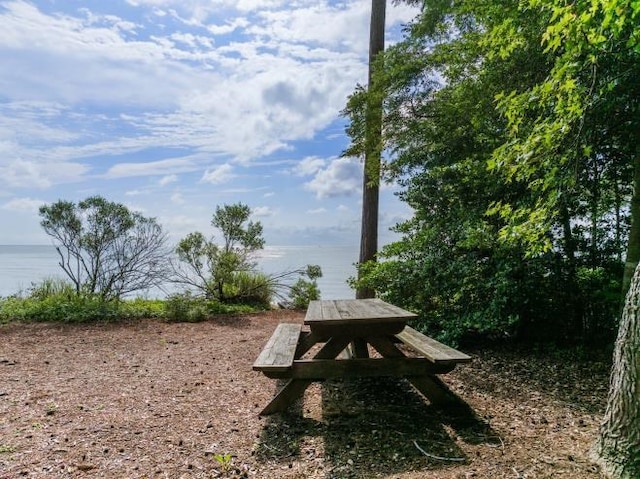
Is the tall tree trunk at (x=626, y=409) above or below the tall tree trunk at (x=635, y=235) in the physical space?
below

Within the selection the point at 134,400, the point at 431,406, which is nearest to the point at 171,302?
the point at 134,400

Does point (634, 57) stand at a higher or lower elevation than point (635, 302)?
higher

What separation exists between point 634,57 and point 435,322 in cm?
346

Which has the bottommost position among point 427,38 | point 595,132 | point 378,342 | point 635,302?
point 378,342

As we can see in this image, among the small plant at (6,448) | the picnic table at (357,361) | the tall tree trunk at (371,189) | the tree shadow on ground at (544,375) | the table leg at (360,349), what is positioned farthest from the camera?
the tall tree trunk at (371,189)

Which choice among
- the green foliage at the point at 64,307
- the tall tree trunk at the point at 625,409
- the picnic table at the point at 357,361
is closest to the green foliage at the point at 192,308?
the green foliage at the point at 64,307

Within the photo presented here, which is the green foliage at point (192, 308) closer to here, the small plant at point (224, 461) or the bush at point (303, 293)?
the bush at point (303, 293)

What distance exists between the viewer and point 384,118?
718 centimetres

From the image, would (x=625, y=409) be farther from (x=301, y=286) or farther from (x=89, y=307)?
(x=89, y=307)

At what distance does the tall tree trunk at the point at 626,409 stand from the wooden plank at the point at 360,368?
1.12 meters

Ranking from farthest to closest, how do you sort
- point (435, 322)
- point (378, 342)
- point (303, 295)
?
point (303, 295) < point (435, 322) < point (378, 342)

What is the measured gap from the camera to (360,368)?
319 cm

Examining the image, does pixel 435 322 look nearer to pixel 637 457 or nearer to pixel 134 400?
pixel 637 457

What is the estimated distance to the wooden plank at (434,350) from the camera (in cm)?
288
